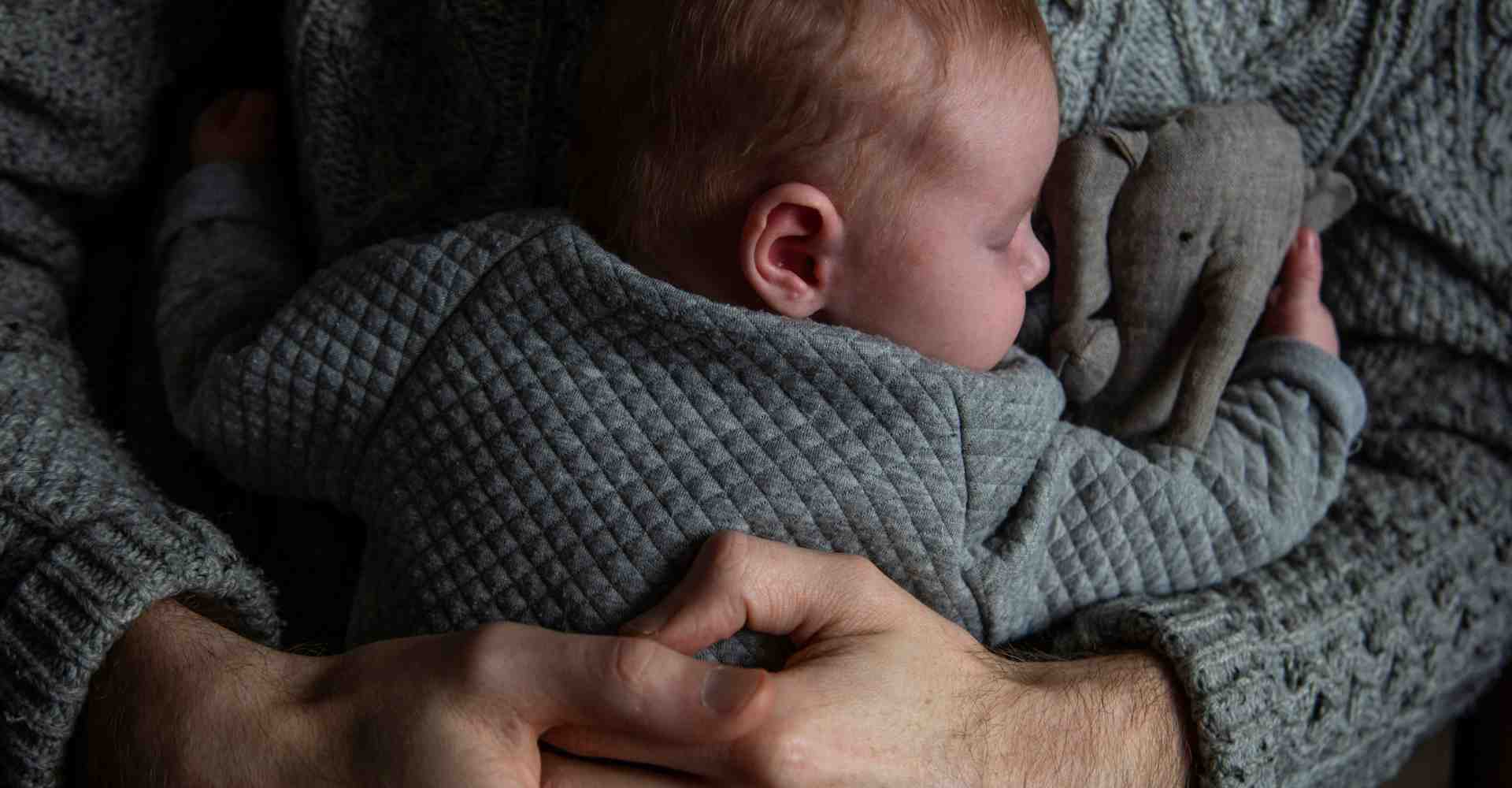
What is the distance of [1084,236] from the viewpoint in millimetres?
1076

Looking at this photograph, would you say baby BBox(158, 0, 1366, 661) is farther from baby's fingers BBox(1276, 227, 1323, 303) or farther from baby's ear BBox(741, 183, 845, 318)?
baby's fingers BBox(1276, 227, 1323, 303)

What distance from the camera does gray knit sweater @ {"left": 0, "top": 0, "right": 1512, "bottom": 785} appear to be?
1.06 meters

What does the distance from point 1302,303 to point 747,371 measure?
60 centimetres

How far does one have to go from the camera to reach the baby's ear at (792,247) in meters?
0.96

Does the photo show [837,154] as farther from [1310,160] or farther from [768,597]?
[1310,160]

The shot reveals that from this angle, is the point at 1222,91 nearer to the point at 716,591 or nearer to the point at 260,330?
the point at 716,591

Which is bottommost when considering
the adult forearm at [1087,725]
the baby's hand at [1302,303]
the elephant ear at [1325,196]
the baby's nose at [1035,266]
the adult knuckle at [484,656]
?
the adult forearm at [1087,725]

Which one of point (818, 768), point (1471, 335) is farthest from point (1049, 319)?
point (818, 768)

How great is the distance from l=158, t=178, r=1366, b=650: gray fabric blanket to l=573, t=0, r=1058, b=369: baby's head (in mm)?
56

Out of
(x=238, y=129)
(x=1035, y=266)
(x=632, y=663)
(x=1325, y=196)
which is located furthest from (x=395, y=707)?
(x=1325, y=196)

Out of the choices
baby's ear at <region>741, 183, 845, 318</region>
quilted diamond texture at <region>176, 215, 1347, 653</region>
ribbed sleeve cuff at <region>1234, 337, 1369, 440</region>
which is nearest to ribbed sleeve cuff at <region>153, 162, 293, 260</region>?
quilted diamond texture at <region>176, 215, 1347, 653</region>

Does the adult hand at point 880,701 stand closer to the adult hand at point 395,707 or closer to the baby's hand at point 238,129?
the adult hand at point 395,707

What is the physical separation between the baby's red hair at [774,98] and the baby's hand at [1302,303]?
1.24ft

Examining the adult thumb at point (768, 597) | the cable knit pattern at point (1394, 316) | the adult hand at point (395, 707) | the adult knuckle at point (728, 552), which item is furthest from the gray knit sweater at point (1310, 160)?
the adult knuckle at point (728, 552)
